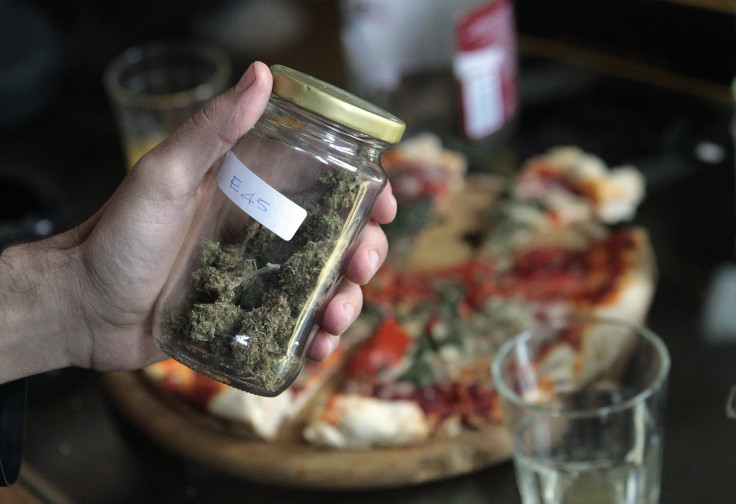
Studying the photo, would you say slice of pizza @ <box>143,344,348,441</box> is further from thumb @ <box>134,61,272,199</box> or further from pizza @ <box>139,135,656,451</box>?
thumb @ <box>134,61,272,199</box>

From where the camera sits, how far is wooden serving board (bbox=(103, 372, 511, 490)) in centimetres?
135

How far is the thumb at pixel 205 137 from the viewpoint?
89 cm

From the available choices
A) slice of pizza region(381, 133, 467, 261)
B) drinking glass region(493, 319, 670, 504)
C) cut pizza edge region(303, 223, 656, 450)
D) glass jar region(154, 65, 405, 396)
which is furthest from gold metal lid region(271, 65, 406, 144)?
slice of pizza region(381, 133, 467, 261)

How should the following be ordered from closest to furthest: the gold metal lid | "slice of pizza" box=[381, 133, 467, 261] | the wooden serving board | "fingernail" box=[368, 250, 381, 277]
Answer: the gold metal lid, "fingernail" box=[368, 250, 381, 277], the wooden serving board, "slice of pizza" box=[381, 133, 467, 261]

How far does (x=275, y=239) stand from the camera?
92 centimetres

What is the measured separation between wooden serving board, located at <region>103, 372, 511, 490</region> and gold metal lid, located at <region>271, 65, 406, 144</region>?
0.65 m

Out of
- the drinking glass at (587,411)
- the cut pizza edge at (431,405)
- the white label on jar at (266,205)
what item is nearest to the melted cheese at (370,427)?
the cut pizza edge at (431,405)

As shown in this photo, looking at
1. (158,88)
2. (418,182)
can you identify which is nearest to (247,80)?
(418,182)

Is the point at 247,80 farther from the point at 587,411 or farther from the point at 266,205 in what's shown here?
the point at 587,411

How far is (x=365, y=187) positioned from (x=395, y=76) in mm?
1215

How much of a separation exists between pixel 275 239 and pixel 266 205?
5 cm

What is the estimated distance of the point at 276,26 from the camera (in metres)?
2.89

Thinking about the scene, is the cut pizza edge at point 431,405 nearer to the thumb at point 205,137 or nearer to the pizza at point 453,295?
the pizza at point 453,295

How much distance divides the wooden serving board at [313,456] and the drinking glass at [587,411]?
0.14 meters
